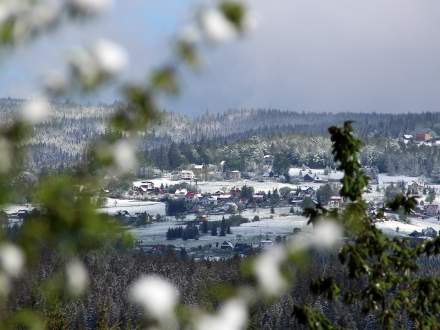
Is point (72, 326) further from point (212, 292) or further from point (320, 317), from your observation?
point (212, 292)

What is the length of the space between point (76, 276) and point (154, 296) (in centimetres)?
40

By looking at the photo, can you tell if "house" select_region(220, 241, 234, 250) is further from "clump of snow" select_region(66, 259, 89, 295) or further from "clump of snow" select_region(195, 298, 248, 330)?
"clump of snow" select_region(195, 298, 248, 330)

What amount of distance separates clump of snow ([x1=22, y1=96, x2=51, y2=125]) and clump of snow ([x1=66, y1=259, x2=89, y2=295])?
→ 1.17 feet

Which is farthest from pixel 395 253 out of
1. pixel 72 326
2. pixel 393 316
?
pixel 72 326

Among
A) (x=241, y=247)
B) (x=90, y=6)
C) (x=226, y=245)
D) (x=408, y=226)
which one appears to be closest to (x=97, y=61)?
(x=90, y=6)

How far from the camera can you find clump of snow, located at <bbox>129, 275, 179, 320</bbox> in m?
1.85

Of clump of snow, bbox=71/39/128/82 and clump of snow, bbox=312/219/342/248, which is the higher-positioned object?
clump of snow, bbox=71/39/128/82

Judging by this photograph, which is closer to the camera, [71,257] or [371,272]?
[71,257]

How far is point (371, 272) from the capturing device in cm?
877

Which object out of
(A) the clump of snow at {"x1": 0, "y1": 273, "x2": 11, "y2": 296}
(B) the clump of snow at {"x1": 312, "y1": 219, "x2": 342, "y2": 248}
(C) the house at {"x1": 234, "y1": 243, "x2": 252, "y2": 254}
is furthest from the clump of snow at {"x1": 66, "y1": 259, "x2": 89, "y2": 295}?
(C) the house at {"x1": 234, "y1": 243, "x2": 252, "y2": 254}

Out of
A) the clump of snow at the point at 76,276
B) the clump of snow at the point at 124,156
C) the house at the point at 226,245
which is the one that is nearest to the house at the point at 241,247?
the house at the point at 226,245

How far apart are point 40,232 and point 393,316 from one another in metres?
7.24

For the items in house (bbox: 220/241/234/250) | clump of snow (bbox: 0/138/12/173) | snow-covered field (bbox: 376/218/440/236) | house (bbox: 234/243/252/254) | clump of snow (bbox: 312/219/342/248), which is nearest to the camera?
clump of snow (bbox: 312/219/342/248)

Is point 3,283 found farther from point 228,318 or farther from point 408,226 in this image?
point 408,226
